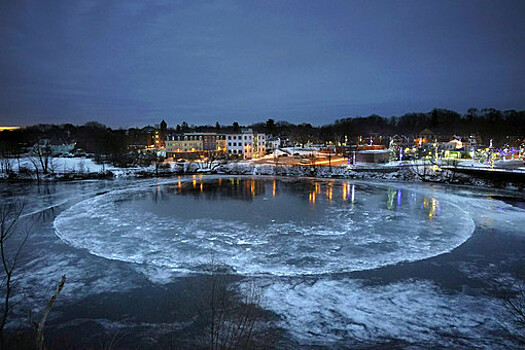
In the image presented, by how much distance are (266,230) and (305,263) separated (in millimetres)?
3478

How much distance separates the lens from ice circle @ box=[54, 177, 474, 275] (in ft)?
30.5

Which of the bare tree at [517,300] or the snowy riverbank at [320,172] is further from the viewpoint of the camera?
the snowy riverbank at [320,172]

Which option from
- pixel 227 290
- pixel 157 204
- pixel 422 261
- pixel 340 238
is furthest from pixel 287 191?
pixel 227 290

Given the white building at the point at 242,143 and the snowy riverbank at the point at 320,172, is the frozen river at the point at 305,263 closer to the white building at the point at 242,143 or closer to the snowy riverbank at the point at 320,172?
the snowy riverbank at the point at 320,172

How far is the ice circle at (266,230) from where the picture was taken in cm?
929

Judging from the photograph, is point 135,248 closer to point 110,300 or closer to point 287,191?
point 110,300

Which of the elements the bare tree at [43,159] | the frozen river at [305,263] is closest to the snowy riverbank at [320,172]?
the bare tree at [43,159]

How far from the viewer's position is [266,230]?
1224 centimetres

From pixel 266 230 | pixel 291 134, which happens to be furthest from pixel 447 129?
pixel 266 230

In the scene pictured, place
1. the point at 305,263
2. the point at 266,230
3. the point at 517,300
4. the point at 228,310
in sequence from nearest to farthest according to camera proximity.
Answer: the point at 228,310 < the point at 517,300 < the point at 305,263 < the point at 266,230

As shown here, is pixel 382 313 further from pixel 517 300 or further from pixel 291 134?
pixel 291 134

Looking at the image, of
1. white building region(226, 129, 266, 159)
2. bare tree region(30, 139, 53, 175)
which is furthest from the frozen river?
white building region(226, 129, 266, 159)

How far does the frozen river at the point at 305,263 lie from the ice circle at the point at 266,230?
0.06m

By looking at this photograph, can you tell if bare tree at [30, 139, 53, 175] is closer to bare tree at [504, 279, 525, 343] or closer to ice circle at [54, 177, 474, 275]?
ice circle at [54, 177, 474, 275]
